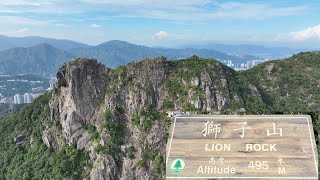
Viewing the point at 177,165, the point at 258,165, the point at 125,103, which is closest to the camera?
the point at 258,165

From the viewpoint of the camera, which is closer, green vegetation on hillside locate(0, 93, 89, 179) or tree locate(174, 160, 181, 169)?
tree locate(174, 160, 181, 169)

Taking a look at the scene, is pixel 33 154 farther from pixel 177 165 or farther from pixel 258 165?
pixel 258 165

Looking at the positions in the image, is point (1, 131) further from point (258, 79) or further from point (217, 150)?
point (217, 150)

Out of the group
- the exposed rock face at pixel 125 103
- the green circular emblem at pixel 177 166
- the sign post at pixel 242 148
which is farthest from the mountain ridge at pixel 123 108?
the green circular emblem at pixel 177 166

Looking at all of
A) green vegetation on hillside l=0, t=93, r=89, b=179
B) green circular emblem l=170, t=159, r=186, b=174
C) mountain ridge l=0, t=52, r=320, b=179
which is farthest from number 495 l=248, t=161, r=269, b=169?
green vegetation on hillside l=0, t=93, r=89, b=179

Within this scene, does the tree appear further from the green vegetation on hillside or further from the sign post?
the green vegetation on hillside

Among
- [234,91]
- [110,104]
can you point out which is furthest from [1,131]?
Result: [234,91]

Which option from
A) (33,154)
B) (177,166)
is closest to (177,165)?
(177,166)

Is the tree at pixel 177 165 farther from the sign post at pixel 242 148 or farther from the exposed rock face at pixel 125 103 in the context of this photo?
the exposed rock face at pixel 125 103
